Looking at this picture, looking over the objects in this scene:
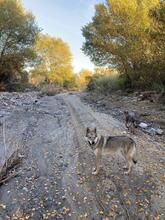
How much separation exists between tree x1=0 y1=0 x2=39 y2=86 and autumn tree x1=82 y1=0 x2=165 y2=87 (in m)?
6.02

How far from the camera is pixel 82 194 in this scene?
4.49m

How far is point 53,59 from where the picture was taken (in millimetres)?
42594

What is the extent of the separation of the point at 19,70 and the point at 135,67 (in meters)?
13.0

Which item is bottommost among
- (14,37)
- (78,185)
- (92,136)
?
(78,185)

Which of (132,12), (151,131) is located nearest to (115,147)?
(151,131)

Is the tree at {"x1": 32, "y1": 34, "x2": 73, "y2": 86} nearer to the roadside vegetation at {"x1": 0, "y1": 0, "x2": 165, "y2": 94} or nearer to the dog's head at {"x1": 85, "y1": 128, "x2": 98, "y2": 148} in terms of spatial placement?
the roadside vegetation at {"x1": 0, "y1": 0, "x2": 165, "y2": 94}

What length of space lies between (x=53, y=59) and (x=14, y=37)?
1739 cm

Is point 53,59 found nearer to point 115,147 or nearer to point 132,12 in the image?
point 132,12

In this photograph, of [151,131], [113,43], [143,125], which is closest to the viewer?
[151,131]

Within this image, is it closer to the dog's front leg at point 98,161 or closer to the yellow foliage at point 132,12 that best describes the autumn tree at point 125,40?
the yellow foliage at point 132,12

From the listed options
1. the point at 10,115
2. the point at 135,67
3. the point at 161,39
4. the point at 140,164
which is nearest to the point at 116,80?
the point at 135,67

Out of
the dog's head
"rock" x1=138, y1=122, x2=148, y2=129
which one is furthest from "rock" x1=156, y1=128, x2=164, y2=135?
the dog's head

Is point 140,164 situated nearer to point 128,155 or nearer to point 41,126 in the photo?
point 128,155

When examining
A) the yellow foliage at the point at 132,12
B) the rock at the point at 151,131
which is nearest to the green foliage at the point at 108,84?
the yellow foliage at the point at 132,12
